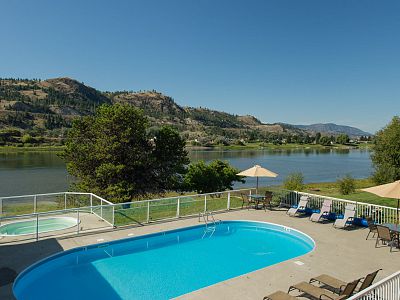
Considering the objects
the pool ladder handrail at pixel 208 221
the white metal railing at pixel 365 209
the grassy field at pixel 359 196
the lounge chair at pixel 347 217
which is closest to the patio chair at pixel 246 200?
the pool ladder handrail at pixel 208 221

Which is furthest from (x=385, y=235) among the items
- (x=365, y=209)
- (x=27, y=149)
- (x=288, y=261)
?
(x=27, y=149)

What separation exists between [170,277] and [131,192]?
39.8 ft

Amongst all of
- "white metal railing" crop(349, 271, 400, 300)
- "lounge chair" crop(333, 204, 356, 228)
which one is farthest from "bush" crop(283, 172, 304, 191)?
"white metal railing" crop(349, 271, 400, 300)

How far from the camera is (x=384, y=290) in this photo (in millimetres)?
5086

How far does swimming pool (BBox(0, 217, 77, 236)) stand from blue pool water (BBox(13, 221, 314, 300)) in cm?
182

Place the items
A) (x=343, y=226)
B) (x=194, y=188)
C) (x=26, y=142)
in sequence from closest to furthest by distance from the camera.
Result: 1. (x=343, y=226)
2. (x=194, y=188)
3. (x=26, y=142)

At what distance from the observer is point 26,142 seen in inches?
3888

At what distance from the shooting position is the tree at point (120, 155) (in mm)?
19703

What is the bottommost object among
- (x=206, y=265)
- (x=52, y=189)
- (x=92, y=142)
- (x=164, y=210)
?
(x=52, y=189)

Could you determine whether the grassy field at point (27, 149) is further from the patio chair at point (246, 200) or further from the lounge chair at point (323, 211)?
the lounge chair at point (323, 211)

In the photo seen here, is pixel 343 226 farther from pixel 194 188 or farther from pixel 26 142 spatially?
pixel 26 142

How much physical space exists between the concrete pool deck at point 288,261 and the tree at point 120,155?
8.33 meters

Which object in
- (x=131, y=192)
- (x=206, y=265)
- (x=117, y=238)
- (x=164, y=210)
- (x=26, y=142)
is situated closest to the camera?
(x=206, y=265)

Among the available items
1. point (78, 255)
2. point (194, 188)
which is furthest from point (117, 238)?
point (194, 188)
